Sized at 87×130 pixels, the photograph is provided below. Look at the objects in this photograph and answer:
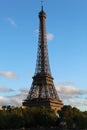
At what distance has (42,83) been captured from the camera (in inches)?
6747

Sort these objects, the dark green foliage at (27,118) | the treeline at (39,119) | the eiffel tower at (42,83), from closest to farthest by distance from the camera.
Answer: the dark green foliage at (27,118) < the treeline at (39,119) < the eiffel tower at (42,83)

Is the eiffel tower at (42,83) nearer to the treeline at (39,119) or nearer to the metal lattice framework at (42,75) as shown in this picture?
the metal lattice framework at (42,75)

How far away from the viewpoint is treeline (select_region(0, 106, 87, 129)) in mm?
129625

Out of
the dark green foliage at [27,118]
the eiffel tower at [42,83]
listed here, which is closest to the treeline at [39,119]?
the dark green foliage at [27,118]

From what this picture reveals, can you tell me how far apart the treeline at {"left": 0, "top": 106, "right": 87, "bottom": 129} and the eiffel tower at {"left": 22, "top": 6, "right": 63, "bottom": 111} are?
88.9ft

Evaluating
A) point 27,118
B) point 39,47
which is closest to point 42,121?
point 27,118

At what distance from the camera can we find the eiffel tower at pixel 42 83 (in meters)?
170

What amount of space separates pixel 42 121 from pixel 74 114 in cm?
1179

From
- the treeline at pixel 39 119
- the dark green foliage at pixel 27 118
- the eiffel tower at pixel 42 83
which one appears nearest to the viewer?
the dark green foliage at pixel 27 118

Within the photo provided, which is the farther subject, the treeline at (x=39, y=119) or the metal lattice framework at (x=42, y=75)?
the metal lattice framework at (x=42, y=75)

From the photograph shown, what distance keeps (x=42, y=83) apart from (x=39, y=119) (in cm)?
3425

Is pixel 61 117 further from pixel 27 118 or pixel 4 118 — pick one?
pixel 4 118

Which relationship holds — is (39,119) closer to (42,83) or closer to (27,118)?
(27,118)

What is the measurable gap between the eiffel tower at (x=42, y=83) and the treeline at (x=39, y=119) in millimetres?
27111
